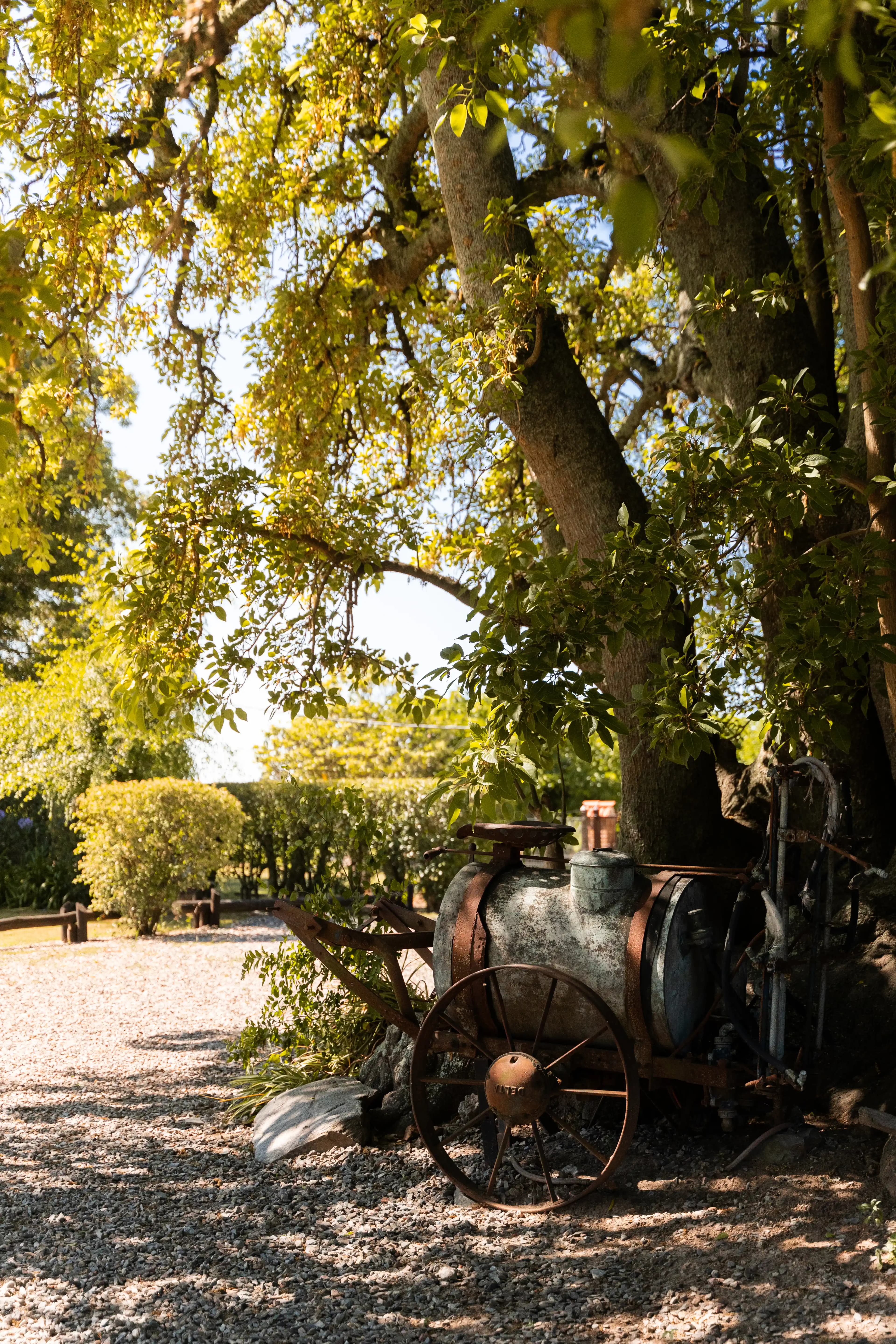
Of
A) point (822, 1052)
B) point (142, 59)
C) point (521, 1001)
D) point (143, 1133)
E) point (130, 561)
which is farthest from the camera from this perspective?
point (142, 59)

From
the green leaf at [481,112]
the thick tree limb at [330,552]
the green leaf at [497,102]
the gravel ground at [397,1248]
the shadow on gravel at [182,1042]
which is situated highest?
the green leaf at [481,112]

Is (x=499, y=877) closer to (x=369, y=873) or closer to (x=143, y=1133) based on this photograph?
(x=369, y=873)

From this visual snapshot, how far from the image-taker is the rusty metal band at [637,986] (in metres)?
4.04

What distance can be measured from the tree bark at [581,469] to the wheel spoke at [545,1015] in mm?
1457

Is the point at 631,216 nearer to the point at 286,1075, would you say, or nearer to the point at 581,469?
the point at 581,469

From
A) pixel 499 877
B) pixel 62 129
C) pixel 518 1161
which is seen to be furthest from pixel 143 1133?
pixel 62 129

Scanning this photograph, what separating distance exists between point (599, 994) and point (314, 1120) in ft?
5.50

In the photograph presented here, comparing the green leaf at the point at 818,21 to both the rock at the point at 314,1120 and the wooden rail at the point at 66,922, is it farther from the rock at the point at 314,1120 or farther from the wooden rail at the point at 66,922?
the wooden rail at the point at 66,922

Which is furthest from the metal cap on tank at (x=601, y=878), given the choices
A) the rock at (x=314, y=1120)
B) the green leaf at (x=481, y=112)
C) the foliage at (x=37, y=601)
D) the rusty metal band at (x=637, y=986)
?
the foliage at (x=37, y=601)

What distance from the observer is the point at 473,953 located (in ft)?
14.4

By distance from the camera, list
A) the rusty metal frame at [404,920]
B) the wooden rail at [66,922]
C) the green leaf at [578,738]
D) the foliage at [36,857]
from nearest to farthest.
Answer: the green leaf at [578,738], the rusty metal frame at [404,920], the wooden rail at [66,922], the foliage at [36,857]

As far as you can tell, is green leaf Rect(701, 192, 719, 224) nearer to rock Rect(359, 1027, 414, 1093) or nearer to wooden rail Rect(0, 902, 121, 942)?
rock Rect(359, 1027, 414, 1093)

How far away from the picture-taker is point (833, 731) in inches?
160

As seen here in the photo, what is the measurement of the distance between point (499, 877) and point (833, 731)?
4.86 feet
